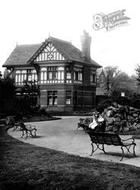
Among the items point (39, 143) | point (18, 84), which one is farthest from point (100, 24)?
point (18, 84)

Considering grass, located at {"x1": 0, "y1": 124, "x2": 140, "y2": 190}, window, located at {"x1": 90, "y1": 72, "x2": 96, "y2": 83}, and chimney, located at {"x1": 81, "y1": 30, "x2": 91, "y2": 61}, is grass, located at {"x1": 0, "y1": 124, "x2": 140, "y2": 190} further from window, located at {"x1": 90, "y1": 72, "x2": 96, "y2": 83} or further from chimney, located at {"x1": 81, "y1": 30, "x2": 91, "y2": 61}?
window, located at {"x1": 90, "y1": 72, "x2": 96, "y2": 83}

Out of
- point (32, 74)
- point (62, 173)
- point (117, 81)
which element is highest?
point (117, 81)

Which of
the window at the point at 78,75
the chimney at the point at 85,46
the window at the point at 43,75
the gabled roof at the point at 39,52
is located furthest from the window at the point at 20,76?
the chimney at the point at 85,46

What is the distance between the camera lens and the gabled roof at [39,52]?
43.0 m

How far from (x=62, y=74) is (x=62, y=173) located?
35821mm

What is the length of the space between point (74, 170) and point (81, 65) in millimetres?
37370

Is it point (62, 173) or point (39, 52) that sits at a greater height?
point (39, 52)

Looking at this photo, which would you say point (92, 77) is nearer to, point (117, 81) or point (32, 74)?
point (32, 74)

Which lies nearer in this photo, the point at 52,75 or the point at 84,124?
the point at 84,124

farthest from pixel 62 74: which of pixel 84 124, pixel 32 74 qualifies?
pixel 84 124

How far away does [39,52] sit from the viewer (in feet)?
144

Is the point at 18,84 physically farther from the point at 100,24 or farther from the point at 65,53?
the point at 100,24

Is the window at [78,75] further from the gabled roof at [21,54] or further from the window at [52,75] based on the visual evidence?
the gabled roof at [21,54]

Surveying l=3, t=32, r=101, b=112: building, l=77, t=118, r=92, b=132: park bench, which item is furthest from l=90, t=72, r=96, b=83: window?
l=77, t=118, r=92, b=132: park bench
